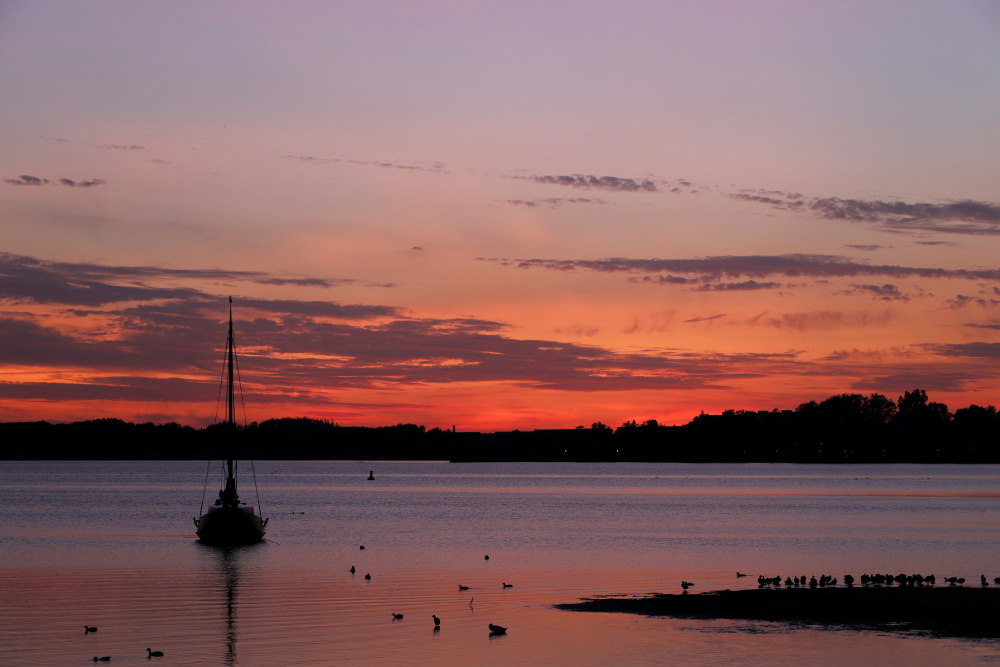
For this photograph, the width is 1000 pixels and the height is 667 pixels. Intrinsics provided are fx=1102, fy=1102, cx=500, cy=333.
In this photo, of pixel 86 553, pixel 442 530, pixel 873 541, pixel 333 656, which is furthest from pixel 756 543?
pixel 333 656

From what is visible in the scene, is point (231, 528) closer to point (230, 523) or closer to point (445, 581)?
point (230, 523)

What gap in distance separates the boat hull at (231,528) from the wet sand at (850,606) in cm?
3251

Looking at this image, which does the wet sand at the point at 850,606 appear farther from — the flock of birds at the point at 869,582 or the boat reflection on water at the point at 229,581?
the boat reflection on water at the point at 229,581

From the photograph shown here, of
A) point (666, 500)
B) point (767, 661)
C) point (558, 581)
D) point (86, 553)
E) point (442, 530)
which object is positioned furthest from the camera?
point (666, 500)

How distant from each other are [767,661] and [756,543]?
136 ft

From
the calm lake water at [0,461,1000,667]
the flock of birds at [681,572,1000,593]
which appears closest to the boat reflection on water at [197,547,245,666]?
the calm lake water at [0,461,1000,667]

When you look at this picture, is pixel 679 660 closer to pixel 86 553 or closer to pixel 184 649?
pixel 184 649

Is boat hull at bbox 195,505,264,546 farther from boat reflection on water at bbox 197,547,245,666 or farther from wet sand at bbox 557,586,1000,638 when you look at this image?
wet sand at bbox 557,586,1000,638

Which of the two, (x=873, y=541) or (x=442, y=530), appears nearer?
(x=873, y=541)

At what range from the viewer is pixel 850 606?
35156 mm

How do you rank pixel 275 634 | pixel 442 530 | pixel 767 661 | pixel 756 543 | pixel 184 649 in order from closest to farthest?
pixel 767 661 < pixel 184 649 < pixel 275 634 < pixel 756 543 < pixel 442 530

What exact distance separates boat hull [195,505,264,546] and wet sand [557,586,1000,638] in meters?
32.5

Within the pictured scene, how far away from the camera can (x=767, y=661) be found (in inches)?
1072

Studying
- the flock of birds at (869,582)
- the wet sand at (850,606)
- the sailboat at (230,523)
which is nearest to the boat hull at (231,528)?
the sailboat at (230,523)
